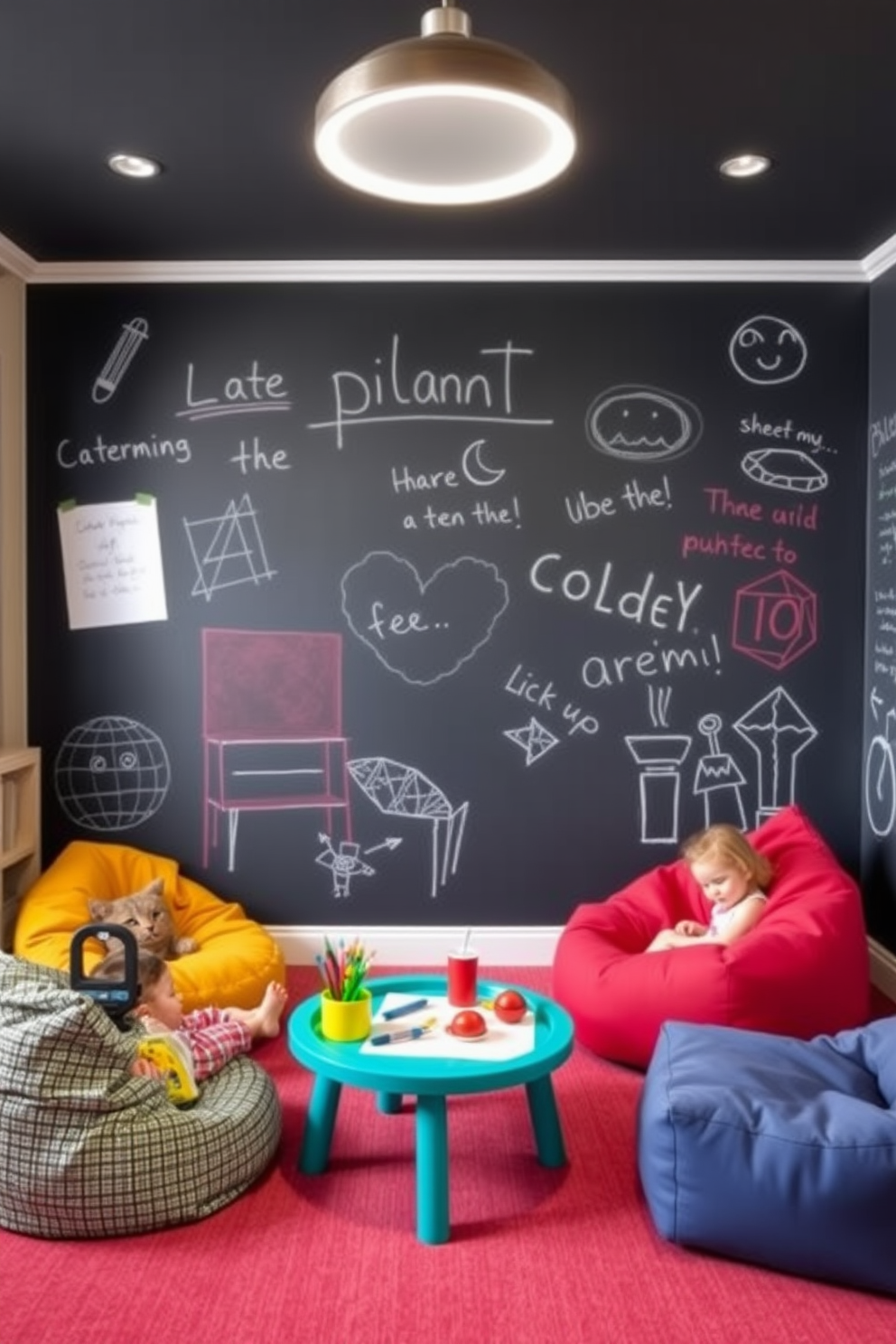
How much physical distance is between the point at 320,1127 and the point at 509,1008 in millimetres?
533

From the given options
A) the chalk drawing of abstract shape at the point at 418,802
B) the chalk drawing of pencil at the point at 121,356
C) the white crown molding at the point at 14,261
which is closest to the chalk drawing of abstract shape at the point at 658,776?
the chalk drawing of abstract shape at the point at 418,802

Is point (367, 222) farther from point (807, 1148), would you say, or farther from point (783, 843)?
point (807, 1148)

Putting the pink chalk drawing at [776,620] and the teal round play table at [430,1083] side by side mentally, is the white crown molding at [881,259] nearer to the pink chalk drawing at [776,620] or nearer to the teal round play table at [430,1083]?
the pink chalk drawing at [776,620]

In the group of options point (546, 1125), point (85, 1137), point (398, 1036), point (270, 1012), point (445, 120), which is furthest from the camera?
point (270, 1012)

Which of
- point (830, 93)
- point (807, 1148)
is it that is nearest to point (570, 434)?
point (830, 93)

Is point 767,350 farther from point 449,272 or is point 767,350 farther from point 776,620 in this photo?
point 449,272

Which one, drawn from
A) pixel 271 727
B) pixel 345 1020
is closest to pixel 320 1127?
pixel 345 1020

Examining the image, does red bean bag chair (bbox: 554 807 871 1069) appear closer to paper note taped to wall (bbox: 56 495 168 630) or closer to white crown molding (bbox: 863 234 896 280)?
paper note taped to wall (bbox: 56 495 168 630)

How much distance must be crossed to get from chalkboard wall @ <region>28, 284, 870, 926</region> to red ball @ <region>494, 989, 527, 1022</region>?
150cm

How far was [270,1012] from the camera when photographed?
133 inches

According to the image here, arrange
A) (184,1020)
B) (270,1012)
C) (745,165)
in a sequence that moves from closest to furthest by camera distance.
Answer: (184,1020), (745,165), (270,1012)

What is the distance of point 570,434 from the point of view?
4188 mm

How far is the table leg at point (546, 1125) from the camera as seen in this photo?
8.76 feet

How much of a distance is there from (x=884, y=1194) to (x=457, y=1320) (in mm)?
857
